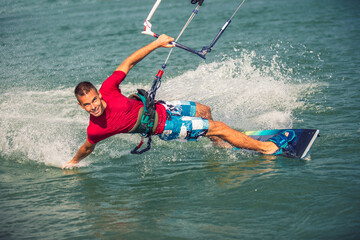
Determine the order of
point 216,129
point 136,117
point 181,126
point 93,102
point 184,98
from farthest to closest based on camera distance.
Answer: point 184,98, point 216,129, point 181,126, point 136,117, point 93,102

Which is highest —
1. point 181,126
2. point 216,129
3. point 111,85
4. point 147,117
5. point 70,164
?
point 111,85

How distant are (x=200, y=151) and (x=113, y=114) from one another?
2071 mm

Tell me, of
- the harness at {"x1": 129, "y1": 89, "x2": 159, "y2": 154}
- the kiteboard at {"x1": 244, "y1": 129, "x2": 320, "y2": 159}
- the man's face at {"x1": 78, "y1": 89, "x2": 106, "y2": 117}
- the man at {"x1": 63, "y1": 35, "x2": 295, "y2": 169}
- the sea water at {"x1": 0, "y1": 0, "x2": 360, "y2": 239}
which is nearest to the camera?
the sea water at {"x1": 0, "y1": 0, "x2": 360, "y2": 239}

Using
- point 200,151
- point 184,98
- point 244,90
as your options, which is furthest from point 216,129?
point 244,90

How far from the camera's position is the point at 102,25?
1969 cm

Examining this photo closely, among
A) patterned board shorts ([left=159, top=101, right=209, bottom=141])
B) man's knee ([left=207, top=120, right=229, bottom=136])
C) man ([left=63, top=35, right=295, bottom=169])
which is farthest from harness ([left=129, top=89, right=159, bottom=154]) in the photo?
man's knee ([left=207, top=120, right=229, bottom=136])

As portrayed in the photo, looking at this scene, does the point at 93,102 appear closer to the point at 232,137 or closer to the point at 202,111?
the point at 202,111

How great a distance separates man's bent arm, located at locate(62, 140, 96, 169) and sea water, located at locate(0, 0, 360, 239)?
0.48 feet

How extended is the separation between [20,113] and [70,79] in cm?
282

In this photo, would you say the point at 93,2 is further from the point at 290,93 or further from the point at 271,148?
the point at 271,148

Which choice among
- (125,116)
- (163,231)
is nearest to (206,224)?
(163,231)

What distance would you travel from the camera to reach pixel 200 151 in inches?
252

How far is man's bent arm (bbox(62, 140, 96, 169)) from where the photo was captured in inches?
207

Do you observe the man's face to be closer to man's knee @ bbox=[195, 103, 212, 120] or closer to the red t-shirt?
the red t-shirt
